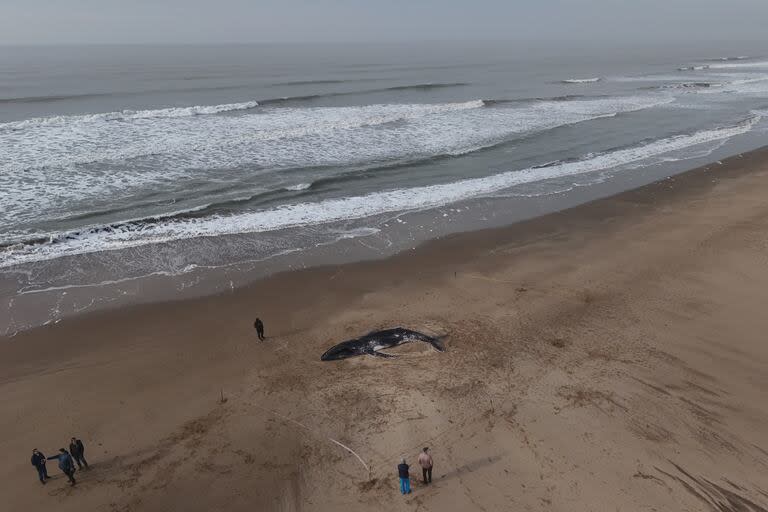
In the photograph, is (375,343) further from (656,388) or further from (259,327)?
(656,388)

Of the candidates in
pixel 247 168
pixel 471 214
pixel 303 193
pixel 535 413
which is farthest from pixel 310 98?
pixel 535 413

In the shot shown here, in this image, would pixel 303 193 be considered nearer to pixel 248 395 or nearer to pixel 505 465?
pixel 248 395

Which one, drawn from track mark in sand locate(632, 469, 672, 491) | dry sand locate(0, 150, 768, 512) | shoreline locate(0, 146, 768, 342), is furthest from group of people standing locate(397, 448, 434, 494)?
shoreline locate(0, 146, 768, 342)

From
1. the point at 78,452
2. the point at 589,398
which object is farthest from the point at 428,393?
the point at 78,452

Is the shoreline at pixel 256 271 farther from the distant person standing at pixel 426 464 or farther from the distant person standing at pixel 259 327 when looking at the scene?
the distant person standing at pixel 426 464

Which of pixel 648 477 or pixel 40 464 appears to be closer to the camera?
pixel 40 464
